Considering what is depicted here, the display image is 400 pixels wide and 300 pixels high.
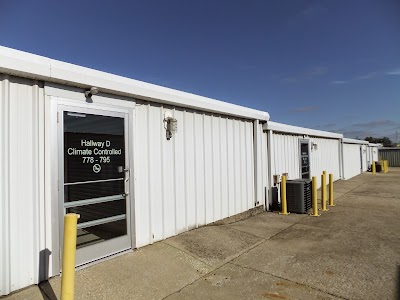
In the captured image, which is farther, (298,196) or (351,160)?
(351,160)

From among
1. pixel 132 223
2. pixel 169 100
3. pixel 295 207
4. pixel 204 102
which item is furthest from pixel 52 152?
pixel 295 207

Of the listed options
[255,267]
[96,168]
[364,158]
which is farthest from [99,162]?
[364,158]

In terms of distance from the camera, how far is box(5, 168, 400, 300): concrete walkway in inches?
129

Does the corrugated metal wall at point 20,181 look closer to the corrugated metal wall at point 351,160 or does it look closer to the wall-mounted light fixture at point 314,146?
the wall-mounted light fixture at point 314,146

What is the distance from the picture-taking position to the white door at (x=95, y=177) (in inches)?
149

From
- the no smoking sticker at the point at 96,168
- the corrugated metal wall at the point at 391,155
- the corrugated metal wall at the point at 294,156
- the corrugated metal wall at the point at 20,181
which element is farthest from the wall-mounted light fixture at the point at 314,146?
the corrugated metal wall at the point at 391,155

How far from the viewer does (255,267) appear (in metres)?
4.02

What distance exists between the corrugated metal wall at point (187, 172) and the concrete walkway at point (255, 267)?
0.39 m

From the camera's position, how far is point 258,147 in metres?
7.96

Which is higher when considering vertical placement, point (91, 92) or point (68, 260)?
point (91, 92)

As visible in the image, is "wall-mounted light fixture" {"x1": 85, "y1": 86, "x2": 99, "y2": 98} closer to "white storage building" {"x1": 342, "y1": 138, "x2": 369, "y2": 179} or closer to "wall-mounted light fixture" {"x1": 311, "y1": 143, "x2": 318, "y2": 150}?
"wall-mounted light fixture" {"x1": 311, "y1": 143, "x2": 318, "y2": 150}

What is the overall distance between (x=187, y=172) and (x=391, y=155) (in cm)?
3653

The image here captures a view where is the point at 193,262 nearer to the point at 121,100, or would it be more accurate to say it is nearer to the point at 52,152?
the point at 52,152

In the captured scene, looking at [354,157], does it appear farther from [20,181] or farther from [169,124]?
[20,181]
